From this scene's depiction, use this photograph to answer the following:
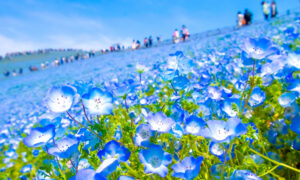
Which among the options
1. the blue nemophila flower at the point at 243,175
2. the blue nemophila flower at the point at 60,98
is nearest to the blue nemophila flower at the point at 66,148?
the blue nemophila flower at the point at 60,98

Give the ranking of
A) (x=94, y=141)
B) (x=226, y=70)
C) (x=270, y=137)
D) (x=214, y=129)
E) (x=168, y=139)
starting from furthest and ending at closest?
(x=226, y=70), (x=270, y=137), (x=168, y=139), (x=94, y=141), (x=214, y=129)

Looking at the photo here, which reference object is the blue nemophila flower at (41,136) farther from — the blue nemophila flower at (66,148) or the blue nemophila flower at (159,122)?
the blue nemophila flower at (159,122)

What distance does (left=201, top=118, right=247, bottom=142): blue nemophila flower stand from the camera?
2.44ft

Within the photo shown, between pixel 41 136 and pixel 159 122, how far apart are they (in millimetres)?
497

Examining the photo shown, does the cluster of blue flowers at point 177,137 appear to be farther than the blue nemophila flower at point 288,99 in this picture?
No

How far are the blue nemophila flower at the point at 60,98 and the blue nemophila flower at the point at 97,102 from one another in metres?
0.06

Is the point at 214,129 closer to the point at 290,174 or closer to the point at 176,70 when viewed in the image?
the point at 176,70

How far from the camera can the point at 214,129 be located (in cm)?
85

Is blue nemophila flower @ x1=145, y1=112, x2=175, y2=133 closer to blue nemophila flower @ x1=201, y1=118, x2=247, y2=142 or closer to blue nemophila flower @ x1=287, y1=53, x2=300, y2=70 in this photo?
blue nemophila flower @ x1=201, y1=118, x2=247, y2=142

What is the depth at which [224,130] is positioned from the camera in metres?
0.80

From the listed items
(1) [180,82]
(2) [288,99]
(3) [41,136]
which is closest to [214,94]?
(1) [180,82]

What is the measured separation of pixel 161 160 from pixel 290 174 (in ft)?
2.35

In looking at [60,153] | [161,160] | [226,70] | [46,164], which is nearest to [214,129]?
[161,160]

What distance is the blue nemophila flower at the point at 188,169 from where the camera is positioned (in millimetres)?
787
